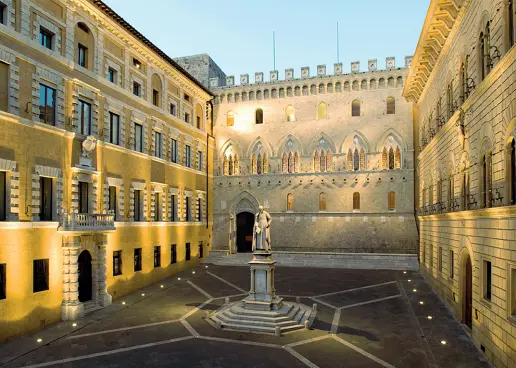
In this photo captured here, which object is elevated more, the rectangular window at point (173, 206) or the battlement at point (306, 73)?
the battlement at point (306, 73)

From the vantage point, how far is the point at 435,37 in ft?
71.8

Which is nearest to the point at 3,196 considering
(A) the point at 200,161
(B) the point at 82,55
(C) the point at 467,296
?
(B) the point at 82,55

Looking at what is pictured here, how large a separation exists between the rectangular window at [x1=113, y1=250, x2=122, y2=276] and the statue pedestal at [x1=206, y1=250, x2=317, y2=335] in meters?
7.87

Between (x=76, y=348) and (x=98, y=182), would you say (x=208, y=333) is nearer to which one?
(x=76, y=348)

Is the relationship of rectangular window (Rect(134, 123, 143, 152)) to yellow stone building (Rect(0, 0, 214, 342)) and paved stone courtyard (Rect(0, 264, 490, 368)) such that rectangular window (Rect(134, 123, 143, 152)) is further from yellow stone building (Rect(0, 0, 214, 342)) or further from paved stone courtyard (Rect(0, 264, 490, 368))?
paved stone courtyard (Rect(0, 264, 490, 368))

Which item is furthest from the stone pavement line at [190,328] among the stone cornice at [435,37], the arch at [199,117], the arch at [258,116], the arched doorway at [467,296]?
the arch at [258,116]

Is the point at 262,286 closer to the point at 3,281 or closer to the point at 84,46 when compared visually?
the point at 3,281

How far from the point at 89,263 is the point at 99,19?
14255 millimetres

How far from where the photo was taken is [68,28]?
70.8 feet

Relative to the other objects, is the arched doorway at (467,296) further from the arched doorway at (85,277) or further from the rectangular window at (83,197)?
the rectangular window at (83,197)

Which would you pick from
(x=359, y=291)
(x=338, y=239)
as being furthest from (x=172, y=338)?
(x=338, y=239)

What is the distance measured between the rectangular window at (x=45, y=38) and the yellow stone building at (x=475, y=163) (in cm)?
1878

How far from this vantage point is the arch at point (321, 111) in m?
41.2

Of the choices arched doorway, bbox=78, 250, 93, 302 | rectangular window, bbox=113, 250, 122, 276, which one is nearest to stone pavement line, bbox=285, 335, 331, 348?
arched doorway, bbox=78, 250, 93, 302
